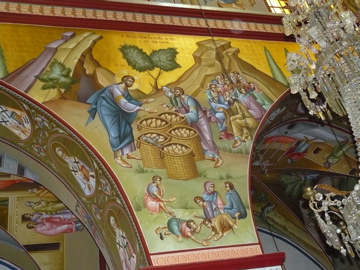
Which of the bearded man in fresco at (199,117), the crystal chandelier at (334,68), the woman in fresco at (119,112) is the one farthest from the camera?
the bearded man in fresco at (199,117)

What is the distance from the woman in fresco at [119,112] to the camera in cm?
720

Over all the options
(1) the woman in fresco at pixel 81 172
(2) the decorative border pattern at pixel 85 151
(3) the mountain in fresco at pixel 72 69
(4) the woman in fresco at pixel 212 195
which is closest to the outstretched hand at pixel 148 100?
(3) the mountain in fresco at pixel 72 69

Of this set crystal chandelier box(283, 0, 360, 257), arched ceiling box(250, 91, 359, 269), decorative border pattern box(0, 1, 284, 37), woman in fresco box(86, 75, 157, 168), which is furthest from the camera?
arched ceiling box(250, 91, 359, 269)

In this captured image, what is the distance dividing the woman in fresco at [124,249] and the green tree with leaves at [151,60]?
2088 mm

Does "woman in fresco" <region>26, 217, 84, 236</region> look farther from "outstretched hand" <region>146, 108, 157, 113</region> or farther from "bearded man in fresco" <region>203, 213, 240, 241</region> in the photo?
"bearded man in fresco" <region>203, 213, 240, 241</region>

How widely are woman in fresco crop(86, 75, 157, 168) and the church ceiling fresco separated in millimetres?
20

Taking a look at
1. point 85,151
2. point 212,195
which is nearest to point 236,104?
point 212,195

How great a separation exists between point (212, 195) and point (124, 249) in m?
1.41

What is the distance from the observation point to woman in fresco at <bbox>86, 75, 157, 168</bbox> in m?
7.20

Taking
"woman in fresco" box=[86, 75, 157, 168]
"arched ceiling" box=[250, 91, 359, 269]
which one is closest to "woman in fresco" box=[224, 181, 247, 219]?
"arched ceiling" box=[250, 91, 359, 269]

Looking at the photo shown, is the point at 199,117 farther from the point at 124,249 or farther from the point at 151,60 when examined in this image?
the point at 124,249

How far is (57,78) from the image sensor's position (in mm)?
7434

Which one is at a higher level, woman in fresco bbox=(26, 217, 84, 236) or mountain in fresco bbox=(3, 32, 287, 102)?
mountain in fresco bbox=(3, 32, 287, 102)

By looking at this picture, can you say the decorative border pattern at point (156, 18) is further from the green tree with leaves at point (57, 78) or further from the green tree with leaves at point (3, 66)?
the green tree with leaves at point (57, 78)
